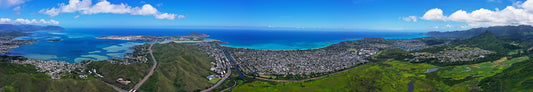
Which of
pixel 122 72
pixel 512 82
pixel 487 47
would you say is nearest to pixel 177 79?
pixel 122 72

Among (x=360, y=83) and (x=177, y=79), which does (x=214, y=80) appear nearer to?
(x=177, y=79)

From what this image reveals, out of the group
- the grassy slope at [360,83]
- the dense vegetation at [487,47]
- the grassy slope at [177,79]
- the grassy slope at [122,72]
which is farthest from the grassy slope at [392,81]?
the grassy slope at [122,72]

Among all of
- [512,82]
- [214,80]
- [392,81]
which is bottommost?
[214,80]

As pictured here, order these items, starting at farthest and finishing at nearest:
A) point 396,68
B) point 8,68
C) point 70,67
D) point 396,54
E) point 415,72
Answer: point 396,54 → point 396,68 → point 415,72 → point 70,67 → point 8,68

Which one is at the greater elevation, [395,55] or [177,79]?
[395,55]

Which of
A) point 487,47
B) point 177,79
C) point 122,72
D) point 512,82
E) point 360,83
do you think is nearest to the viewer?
point 512,82

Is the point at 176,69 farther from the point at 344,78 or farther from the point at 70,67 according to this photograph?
the point at 344,78

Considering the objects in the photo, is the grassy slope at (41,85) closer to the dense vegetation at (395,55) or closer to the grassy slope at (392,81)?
the grassy slope at (392,81)

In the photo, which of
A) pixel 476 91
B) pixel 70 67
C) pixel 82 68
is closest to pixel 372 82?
pixel 476 91

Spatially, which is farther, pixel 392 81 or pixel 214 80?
pixel 392 81
